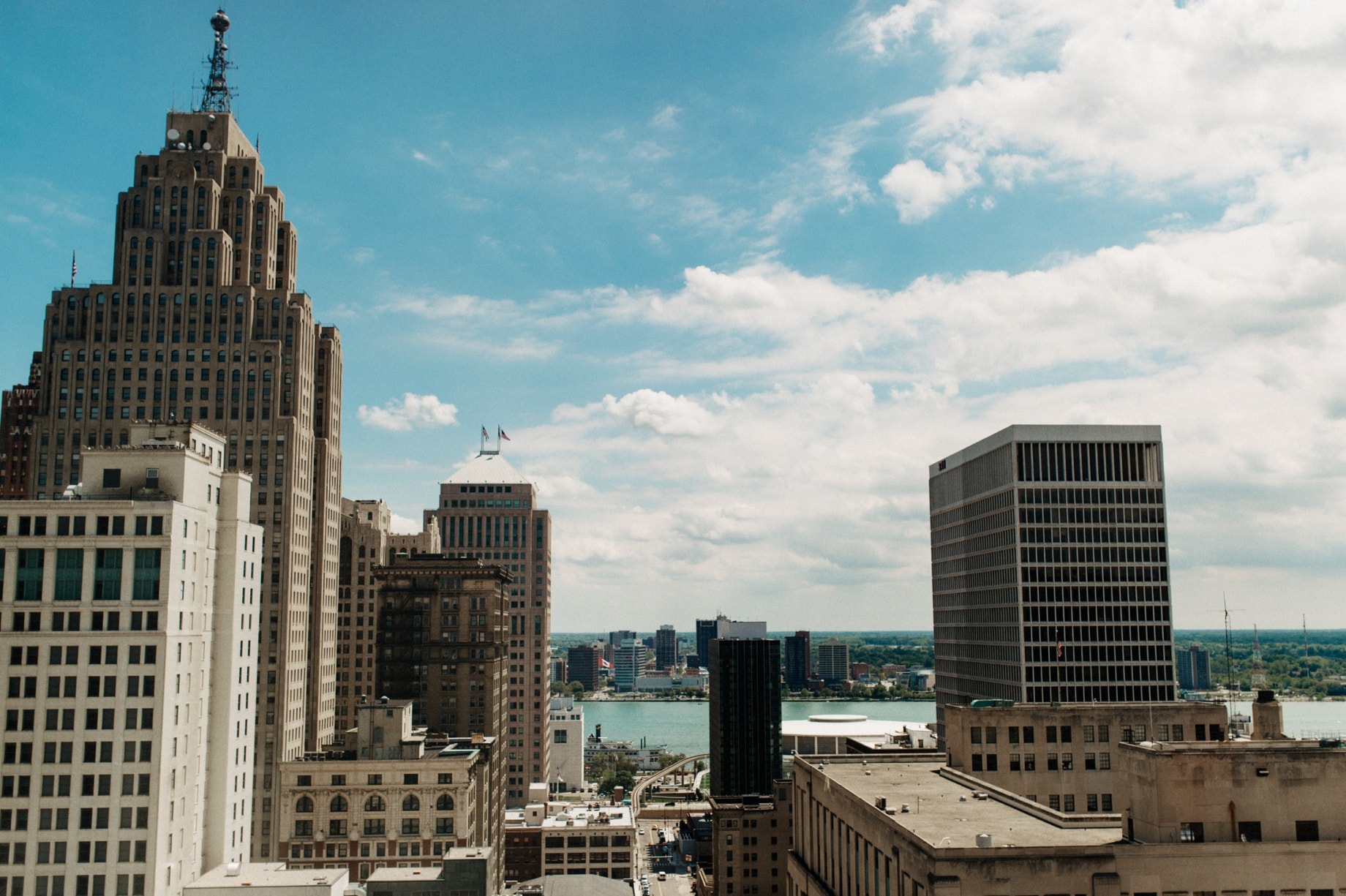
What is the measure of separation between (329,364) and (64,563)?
262 ft

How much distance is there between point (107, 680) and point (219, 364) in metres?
70.2

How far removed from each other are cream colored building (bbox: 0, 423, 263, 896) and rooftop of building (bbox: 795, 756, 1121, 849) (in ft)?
176

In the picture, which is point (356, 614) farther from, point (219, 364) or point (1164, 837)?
point (1164, 837)

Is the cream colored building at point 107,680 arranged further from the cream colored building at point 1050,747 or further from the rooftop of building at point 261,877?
the cream colored building at point 1050,747

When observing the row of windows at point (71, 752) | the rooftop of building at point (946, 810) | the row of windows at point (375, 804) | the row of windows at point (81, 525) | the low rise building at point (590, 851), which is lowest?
the low rise building at point (590, 851)

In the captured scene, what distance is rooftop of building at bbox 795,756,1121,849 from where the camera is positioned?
57.8 meters

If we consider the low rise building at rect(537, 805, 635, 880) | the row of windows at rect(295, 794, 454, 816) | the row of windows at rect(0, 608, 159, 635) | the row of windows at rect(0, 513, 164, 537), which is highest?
the row of windows at rect(0, 513, 164, 537)

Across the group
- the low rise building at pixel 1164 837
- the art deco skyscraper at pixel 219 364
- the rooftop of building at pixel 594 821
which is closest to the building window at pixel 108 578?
the art deco skyscraper at pixel 219 364

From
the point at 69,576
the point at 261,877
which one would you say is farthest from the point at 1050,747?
the point at 69,576

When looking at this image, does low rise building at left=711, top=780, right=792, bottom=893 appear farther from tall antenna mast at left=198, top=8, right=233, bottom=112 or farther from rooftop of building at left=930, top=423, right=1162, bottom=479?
tall antenna mast at left=198, top=8, right=233, bottom=112

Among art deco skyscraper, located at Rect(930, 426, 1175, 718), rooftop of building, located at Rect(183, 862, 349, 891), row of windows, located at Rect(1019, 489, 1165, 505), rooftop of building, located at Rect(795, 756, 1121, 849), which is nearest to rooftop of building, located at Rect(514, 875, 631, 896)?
rooftop of building, located at Rect(183, 862, 349, 891)

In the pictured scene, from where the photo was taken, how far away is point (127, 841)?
87938 millimetres

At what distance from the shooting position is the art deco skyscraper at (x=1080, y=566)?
146 m

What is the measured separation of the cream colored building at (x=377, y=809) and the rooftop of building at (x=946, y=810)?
60241mm
